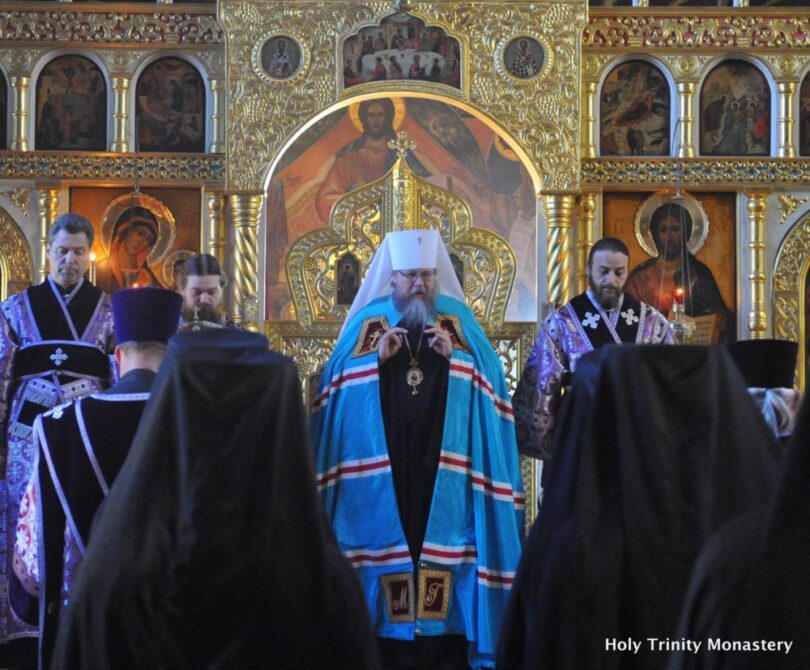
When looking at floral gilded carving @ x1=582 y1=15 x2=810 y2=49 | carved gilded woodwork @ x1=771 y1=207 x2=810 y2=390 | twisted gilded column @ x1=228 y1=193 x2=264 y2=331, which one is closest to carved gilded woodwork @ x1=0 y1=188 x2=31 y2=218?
twisted gilded column @ x1=228 y1=193 x2=264 y2=331

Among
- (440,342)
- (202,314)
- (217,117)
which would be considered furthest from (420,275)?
(217,117)

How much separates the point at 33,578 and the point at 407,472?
87.7 inches

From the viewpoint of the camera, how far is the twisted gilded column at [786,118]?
1041 centimetres

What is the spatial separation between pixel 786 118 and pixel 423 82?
256 cm

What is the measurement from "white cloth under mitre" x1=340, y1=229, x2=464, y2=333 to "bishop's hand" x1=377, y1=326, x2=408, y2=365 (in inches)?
13.0

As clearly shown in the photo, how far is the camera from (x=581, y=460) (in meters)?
3.55

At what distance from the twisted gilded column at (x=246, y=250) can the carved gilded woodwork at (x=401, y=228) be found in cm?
31

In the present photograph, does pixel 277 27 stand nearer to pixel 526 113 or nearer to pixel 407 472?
pixel 526 113

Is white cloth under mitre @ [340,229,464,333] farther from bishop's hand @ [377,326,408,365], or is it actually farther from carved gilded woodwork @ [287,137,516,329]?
carved gilded woodwork @ [287,137,516,329]

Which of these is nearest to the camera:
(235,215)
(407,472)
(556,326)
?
(407,472)

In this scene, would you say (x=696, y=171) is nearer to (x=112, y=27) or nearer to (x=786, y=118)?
(x=786, y=118)

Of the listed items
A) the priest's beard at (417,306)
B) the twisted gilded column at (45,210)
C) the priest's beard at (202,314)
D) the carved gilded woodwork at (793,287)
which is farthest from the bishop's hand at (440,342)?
the twisted gilded column at (45,210)

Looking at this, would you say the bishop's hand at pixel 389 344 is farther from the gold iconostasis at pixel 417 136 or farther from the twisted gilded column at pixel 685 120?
the twisted gilded column at pixel 685 120

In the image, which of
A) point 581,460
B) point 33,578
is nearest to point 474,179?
point 33,578
